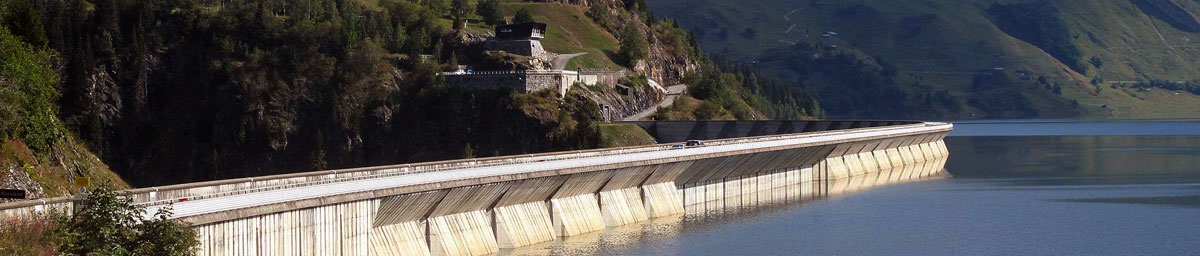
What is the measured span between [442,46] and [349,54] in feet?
44.0

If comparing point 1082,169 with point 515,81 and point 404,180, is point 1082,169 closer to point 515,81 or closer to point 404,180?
point 515,81

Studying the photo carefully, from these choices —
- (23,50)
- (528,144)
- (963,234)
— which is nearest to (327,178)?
(23,50)

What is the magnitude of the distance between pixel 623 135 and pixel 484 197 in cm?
10149

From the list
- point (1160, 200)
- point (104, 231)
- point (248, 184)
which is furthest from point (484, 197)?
point (1160, 200)

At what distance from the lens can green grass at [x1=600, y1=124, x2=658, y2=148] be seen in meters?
175

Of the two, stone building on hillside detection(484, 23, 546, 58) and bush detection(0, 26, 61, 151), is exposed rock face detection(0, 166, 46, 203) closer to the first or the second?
bush detection(0, 26, 61, 151)

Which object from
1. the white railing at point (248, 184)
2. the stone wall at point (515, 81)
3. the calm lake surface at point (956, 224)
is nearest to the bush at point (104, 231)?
the white railing at point (248, 184)

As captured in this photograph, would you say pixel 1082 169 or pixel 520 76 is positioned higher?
pixel 520 76

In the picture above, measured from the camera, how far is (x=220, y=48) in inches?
7495

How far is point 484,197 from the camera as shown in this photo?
7806 centimetres

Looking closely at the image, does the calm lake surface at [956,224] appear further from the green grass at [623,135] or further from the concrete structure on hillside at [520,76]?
the concrete structure on hillside at [520,76]

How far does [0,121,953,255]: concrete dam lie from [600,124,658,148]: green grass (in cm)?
3575

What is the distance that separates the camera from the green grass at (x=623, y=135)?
174875mm

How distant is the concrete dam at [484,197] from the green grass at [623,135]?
3575 centimetres
